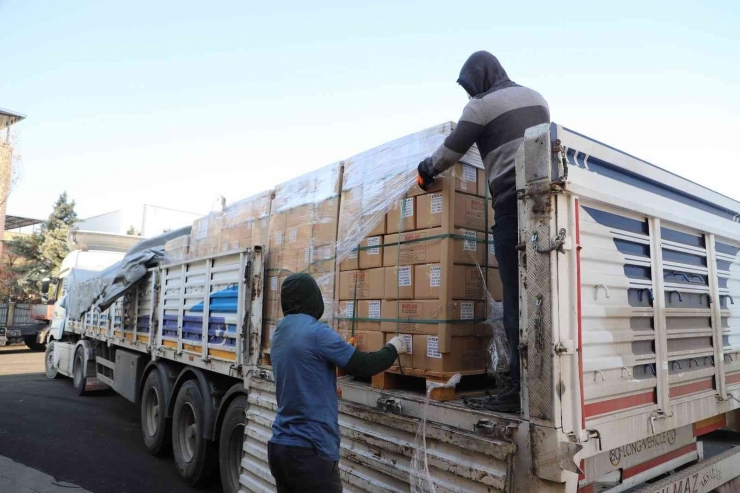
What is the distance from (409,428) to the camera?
2.69 metres

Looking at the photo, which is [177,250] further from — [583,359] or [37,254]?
[37,254]

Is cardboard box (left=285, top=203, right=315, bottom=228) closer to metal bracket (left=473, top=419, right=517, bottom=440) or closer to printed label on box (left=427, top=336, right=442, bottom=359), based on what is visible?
printed label on box (left=427, top=336, right=442, bottom=359)

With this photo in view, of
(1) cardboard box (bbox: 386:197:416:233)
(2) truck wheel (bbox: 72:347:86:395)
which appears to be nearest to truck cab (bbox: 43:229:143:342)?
(2) truck wheel (bbox: 72:347:86:395)

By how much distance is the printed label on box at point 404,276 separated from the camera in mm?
3047

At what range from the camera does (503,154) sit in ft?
8.96

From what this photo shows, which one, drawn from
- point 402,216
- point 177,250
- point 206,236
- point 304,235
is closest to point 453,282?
point 402,216

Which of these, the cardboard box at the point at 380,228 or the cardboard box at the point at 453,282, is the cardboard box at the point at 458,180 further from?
the cardboard box at the point at 453,282

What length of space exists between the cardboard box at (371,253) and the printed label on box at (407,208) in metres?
0.25

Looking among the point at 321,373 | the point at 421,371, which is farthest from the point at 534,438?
the point at 321,373

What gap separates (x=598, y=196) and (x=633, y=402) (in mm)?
1069

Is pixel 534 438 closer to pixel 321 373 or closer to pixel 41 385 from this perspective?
pixel 321 373

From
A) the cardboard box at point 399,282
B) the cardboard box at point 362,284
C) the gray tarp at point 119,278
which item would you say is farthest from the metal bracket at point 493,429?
the gray tarp at point 119,278

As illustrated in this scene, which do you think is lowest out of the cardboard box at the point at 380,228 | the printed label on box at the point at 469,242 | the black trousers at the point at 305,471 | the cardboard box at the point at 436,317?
the black trousers at the point at 305,471

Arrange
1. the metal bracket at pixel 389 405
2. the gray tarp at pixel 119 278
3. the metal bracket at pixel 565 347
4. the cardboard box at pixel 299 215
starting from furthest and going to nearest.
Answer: the gray tarp at pixel 119 278 < the cardboard box at pixel 299 215 < the metal bracket at pixel 389 405 < the metal bracket at pixel 565 347
